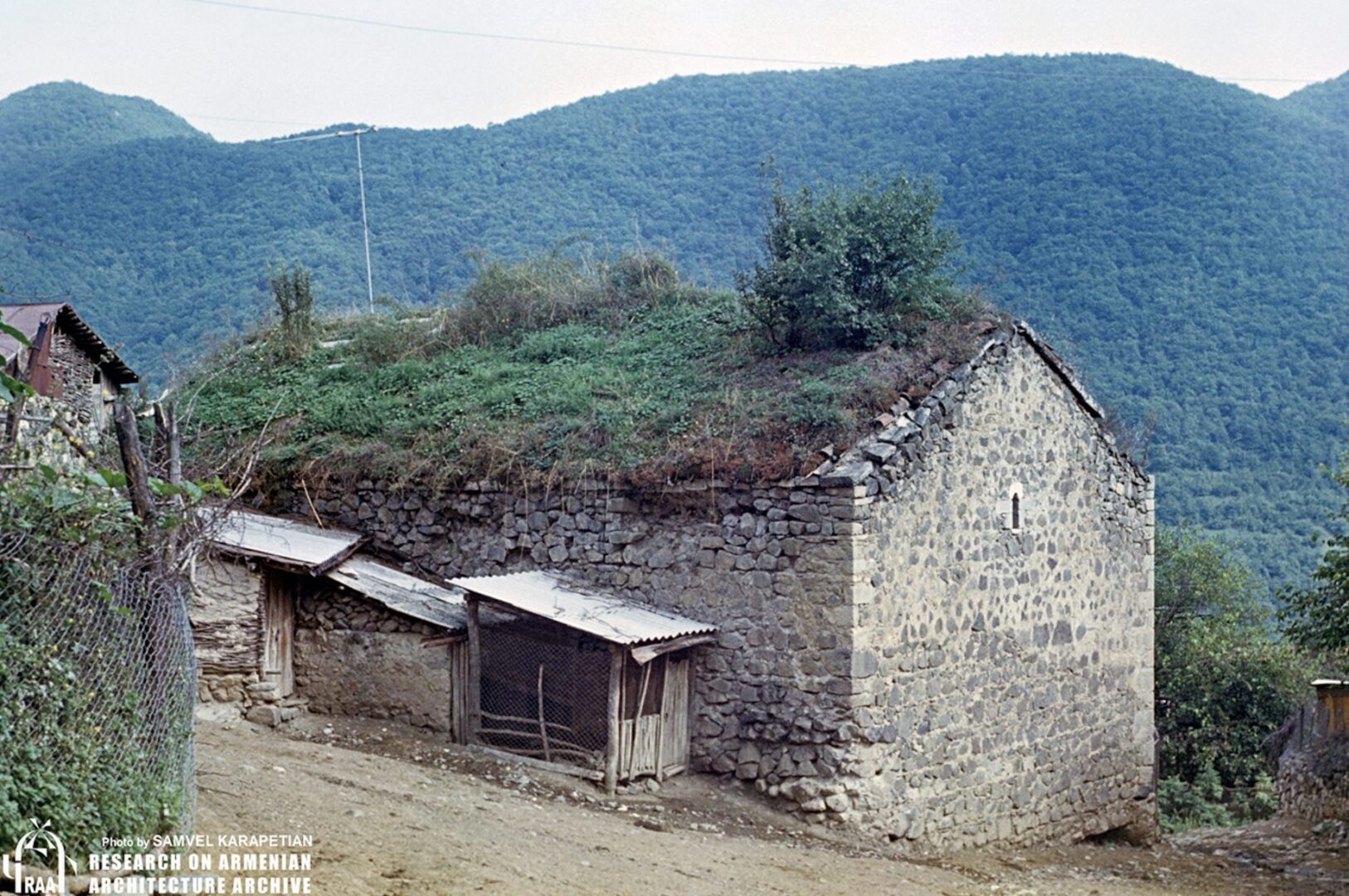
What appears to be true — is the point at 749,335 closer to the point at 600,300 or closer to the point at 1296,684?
the point at 600,300

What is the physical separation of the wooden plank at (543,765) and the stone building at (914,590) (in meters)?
1.01

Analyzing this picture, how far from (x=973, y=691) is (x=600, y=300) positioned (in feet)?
24.4

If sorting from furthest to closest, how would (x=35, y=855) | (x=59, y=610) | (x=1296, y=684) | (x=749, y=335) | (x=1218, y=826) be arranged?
(x=1296, y=684) → (x=1218, y=826) → (x=749, y=335) → (x=59, y=610) → (x=35, y=855)

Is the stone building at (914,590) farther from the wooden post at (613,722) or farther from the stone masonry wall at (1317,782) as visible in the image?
the stone masonry wall at (1317,782)

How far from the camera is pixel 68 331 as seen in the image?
16.5 metres

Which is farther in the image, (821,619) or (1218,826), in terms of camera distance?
(1218,826)

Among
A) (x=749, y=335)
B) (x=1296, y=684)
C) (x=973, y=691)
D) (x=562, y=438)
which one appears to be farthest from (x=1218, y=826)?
(x=562, y=438)

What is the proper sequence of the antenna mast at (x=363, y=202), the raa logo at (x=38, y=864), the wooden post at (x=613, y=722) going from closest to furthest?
the raa logo at (x=38, y=864) → the wooden post at (x=613, y=722) → the antenna mast at (x=363, y=202)

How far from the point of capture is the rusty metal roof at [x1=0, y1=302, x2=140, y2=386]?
14309 millimetres

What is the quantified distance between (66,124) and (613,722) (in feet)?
158

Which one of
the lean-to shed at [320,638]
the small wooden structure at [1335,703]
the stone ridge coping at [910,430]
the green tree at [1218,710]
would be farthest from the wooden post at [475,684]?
the green tree at [1218,710]

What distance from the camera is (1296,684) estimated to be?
2255 centimetres

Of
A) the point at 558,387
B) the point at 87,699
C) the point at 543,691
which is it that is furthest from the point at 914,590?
the point at 87,699

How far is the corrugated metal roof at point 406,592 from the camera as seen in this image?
38.9ft
